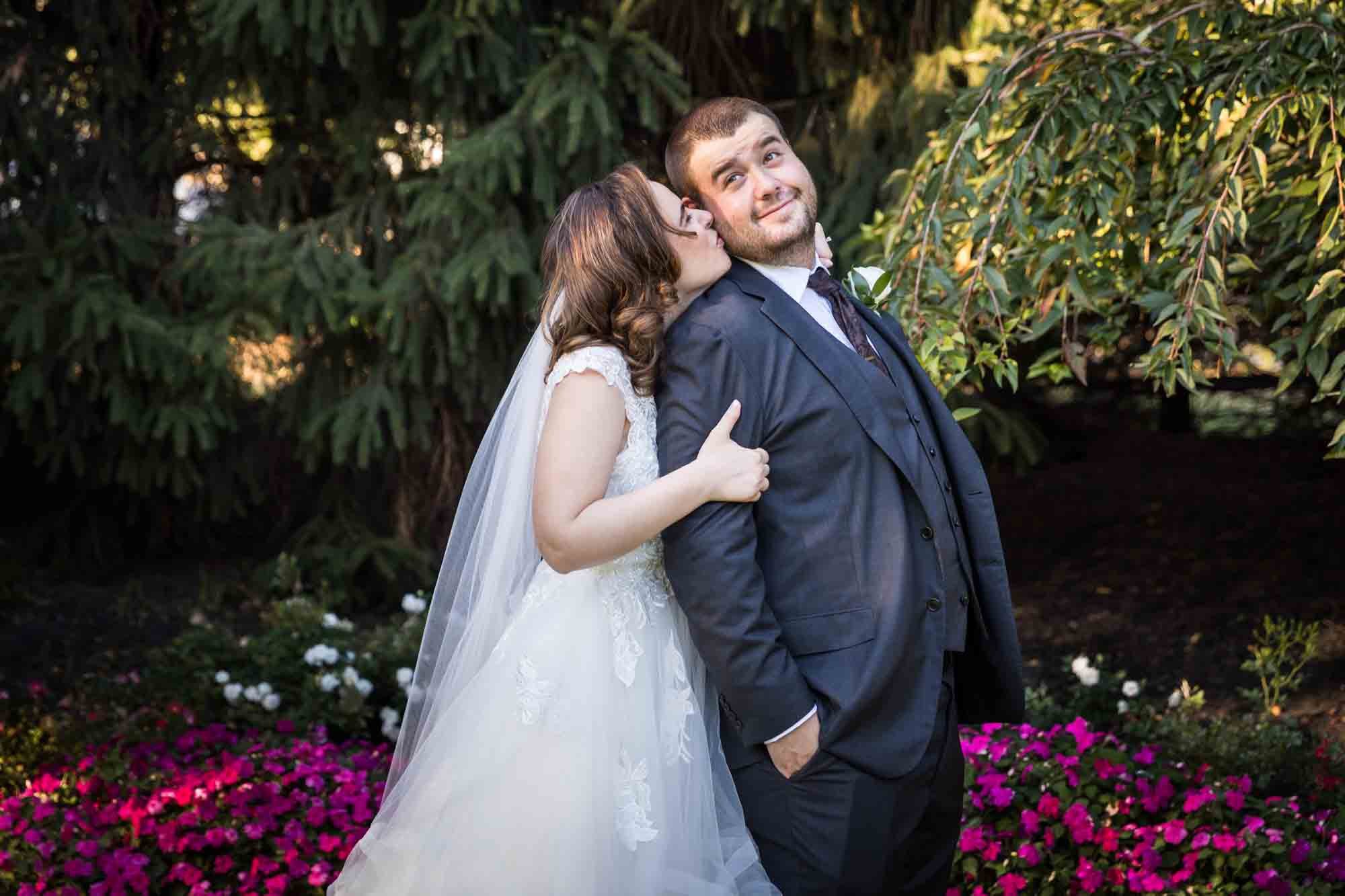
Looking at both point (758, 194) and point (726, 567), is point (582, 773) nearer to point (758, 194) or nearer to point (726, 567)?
point (726, 567)

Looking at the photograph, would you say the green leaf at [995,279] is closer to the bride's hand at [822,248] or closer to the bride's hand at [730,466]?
the bride's hand at [822,248]

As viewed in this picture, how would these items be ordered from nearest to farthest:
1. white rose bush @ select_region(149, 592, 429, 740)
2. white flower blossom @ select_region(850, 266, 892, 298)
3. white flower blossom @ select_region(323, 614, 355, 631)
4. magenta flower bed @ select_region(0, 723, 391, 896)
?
white flower blossom @ select_region(850, 266, 892, 298), magenta flower bed @ select_region(0, 723, 391, 896), white rose bush @ select_region(149, 592, 429, 740), white flower blossom @ select_region(323, 614, 355, 631)

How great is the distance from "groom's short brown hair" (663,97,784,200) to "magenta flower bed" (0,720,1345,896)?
1.82 metres

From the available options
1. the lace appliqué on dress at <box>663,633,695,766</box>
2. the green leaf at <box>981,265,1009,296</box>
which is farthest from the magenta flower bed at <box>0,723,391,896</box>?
the green leaf at <box>981,265,1009,296</box>

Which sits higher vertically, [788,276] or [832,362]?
[788,276]

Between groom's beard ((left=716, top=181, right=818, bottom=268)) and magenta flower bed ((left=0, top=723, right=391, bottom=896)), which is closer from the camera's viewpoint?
groom's beard ((left=716, top=181, right=818, bottom=268))

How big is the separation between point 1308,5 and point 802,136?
2699mm

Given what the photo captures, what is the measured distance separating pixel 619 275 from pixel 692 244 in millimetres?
158

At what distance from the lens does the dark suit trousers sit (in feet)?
6.83

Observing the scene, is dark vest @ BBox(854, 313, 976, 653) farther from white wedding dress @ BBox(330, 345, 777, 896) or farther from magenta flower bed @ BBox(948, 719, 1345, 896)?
magenta flower bed @ BBox(948, 719, 1345, 896)

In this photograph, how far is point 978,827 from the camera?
10.5 ft

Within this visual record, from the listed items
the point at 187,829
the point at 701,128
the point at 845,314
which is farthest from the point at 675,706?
the point at 187,829

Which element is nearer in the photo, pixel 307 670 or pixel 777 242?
pixel 777 242

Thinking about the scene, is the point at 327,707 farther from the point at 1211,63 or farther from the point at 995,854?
the point at 1211,63
